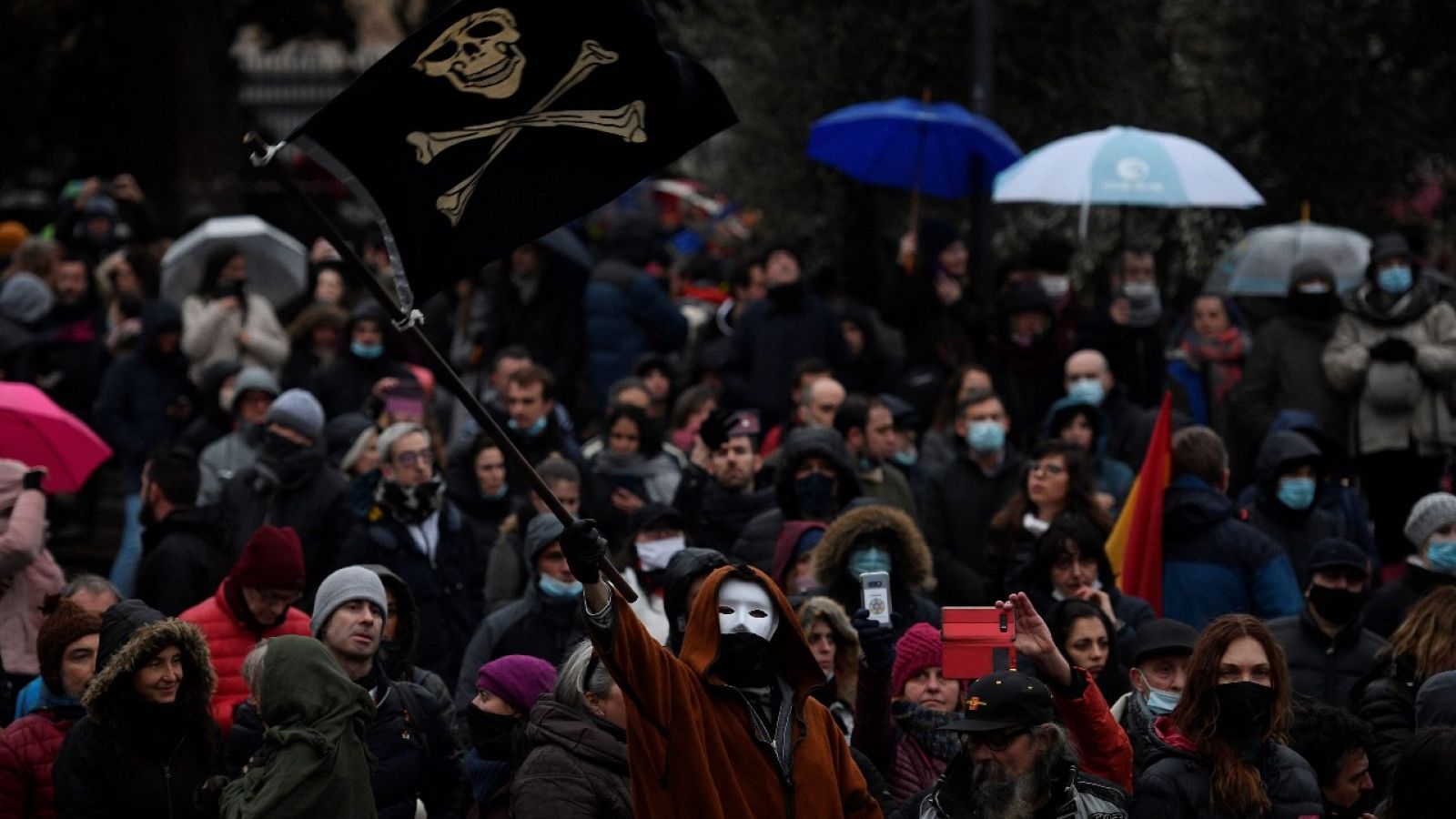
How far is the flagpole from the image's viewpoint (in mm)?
5906

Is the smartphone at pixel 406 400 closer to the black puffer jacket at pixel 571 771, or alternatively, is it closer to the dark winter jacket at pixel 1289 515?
the dark winter jacket at pixel 1289 515

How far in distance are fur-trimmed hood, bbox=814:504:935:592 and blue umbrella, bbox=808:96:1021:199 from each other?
5.31 m

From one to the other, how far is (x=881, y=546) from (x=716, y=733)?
2.85 m

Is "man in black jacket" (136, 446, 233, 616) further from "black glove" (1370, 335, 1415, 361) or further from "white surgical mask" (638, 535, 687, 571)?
"black glove" (1370, 335, 1415, 361)

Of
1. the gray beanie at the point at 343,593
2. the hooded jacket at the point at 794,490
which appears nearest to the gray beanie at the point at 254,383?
the hooded jacket at the point at 794,490

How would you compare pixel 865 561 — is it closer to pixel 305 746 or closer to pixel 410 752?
pixel 410 752

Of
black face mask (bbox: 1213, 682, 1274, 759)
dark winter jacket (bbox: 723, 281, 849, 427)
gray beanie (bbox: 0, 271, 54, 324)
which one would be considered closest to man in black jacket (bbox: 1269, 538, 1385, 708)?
black face mask (bbox: 1213, 682, 1274, 759)

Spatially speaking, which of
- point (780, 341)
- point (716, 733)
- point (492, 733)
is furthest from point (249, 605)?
point (780, 341)

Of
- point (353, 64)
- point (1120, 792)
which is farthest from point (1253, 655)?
point (353, 64)

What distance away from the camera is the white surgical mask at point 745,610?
21.7 ft

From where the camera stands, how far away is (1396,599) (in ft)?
31.8

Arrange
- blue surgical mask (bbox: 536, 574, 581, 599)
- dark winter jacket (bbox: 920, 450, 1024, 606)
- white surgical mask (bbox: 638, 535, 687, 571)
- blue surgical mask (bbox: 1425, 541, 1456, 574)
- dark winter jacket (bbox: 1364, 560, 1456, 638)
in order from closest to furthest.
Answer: blue surgical mask (bbox: 536, 574, 581, 599) → blue surgical mask (bbox: 1425, 541, 1456, 574) → dark winter jacket (bbox: 1364, 560, 1456, 638) → white surgical mask (bbox: 638, 535, 687, 571) → dark winter jacket (bbox: 920, 450, 1024, 606)

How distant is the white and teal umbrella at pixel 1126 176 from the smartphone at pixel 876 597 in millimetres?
5718

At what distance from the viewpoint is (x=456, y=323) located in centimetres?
1582
